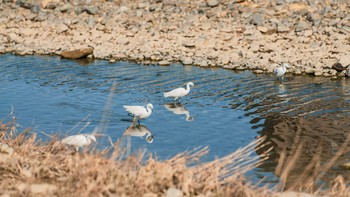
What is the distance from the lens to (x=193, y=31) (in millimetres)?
28453

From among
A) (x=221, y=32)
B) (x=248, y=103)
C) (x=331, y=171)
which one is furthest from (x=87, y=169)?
(x=221, y=32)

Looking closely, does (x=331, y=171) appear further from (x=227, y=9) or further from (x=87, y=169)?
(x=227, y=9)

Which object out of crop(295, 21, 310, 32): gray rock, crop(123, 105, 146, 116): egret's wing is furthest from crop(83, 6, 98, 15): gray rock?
crop(123, 105, 146, 116): egret's wing

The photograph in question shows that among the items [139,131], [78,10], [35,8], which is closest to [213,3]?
[78,10]

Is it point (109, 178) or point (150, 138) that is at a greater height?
point (109, 178)

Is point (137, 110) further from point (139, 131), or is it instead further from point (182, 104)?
point (182, 104)

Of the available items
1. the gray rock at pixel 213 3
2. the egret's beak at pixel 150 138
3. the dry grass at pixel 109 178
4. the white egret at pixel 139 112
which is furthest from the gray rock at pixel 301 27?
the dry grass at pixel 109 178

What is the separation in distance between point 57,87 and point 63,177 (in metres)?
12.9

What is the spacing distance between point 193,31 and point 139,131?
13.4 metres

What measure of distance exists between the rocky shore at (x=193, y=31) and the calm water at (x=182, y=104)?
1.44m

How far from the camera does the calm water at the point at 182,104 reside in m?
14.8

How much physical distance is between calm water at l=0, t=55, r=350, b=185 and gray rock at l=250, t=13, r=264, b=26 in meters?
5.20

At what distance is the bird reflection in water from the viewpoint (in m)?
17.2

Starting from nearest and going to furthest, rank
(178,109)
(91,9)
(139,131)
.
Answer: (139,131) → (178,109) → (91,9)
